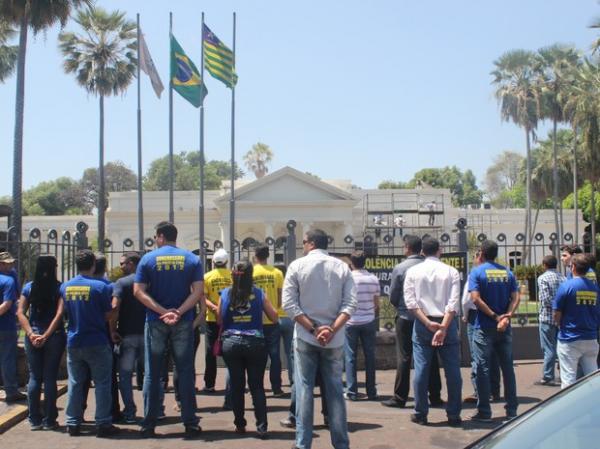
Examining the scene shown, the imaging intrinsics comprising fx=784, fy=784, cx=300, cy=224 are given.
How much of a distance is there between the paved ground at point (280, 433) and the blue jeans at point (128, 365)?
21 cm

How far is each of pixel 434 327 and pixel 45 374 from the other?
3.69m

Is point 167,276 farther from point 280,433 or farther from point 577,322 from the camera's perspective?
point 577,322

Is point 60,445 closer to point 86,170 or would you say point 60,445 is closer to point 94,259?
point 94,259

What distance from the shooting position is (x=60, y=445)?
22.5ft

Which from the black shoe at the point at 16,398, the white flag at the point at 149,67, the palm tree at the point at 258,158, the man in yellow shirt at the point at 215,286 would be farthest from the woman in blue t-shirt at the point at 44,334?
the palm tree at the point at 258,158

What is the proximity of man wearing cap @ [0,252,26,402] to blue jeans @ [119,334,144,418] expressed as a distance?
4.56 ft

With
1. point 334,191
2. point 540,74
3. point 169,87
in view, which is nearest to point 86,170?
point 334,191

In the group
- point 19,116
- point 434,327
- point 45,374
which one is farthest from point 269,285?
point 19,116

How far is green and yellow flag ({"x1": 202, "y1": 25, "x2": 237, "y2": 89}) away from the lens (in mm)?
24625

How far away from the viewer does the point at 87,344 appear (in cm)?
704

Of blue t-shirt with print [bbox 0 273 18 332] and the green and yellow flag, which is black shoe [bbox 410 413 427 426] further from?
the green and yellow flag

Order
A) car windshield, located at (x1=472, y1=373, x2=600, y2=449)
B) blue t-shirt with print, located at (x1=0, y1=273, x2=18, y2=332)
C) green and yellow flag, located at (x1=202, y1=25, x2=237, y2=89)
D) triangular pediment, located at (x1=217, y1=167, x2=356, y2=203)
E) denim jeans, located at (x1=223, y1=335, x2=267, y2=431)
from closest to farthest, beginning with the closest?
1. car windshield, located at (x1=472, y1=373, x2=600, y2=449)
2. denim jeans, located at (x1=223, y1=335, x2=267, y2=431)
3. blue t-shirt with print, located at (x1=0, y1=273, x2=18, y2=332)
4. green and yellow flag, located at (x1=202, y1=25, x2=237, y2=89)
5. triangular pediment, located at (x1=217, y1=167, x2=356, y2=203)

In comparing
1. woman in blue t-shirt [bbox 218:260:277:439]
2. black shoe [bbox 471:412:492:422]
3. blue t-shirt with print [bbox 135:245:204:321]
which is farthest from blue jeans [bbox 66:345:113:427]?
black shoe [bbox 471:412:492:422]

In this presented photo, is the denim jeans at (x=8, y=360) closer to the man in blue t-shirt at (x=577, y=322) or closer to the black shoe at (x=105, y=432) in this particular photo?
the black shoe at (x=105, y=432)
